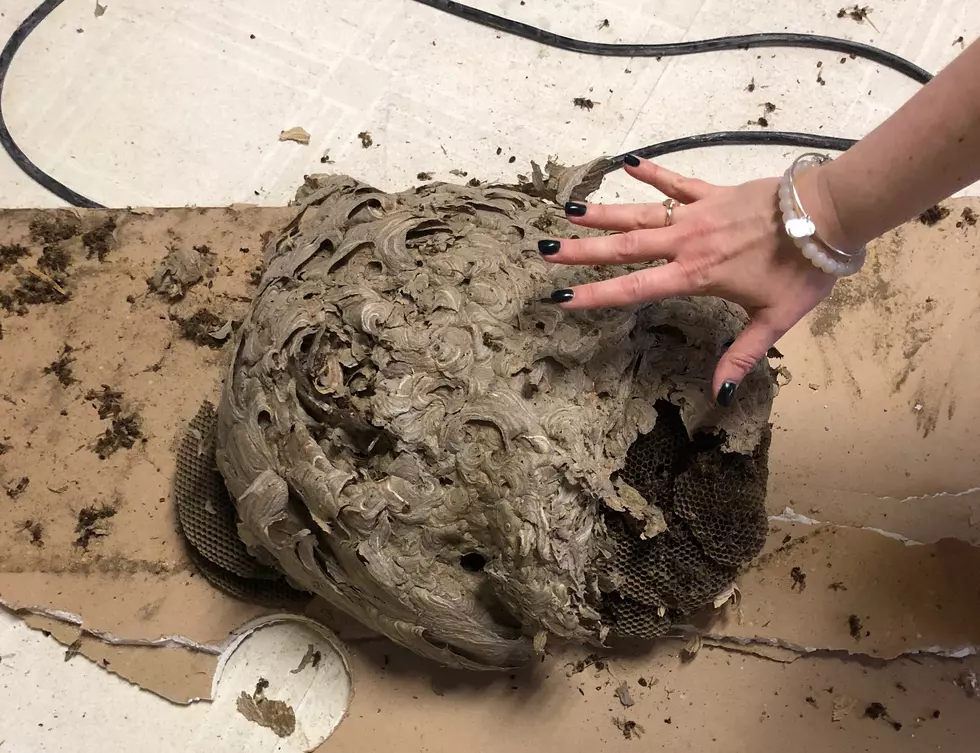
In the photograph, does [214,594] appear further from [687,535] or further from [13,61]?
[13,61]

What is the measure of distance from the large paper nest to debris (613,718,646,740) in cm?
33

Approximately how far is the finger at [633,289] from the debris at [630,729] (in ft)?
3.28

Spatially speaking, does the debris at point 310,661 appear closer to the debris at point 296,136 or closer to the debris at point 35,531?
the debris at point 35,531

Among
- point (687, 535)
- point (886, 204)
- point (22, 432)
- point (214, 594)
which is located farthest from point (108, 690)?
point (886, 204)

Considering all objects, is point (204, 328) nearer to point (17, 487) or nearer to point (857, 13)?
point (17, 487)

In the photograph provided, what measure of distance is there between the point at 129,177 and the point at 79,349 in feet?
2.35

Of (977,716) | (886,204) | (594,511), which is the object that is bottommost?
(977,716)

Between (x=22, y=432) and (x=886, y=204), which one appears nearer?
(x=886, y=204)

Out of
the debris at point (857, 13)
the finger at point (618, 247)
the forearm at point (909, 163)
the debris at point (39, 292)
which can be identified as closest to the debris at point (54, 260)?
the debris at point (39, 292)

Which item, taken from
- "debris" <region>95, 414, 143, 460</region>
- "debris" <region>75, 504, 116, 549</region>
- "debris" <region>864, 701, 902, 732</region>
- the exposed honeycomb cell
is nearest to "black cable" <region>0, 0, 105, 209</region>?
"debris" <region>95, 414, 143, 460</region>

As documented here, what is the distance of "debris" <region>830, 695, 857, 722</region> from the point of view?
1671 millimetres

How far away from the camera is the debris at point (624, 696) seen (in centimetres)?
167

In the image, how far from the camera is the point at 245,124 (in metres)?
2.35

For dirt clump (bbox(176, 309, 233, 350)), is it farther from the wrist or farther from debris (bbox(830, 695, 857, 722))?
debris (bbox(830, 695, 857, 722))
